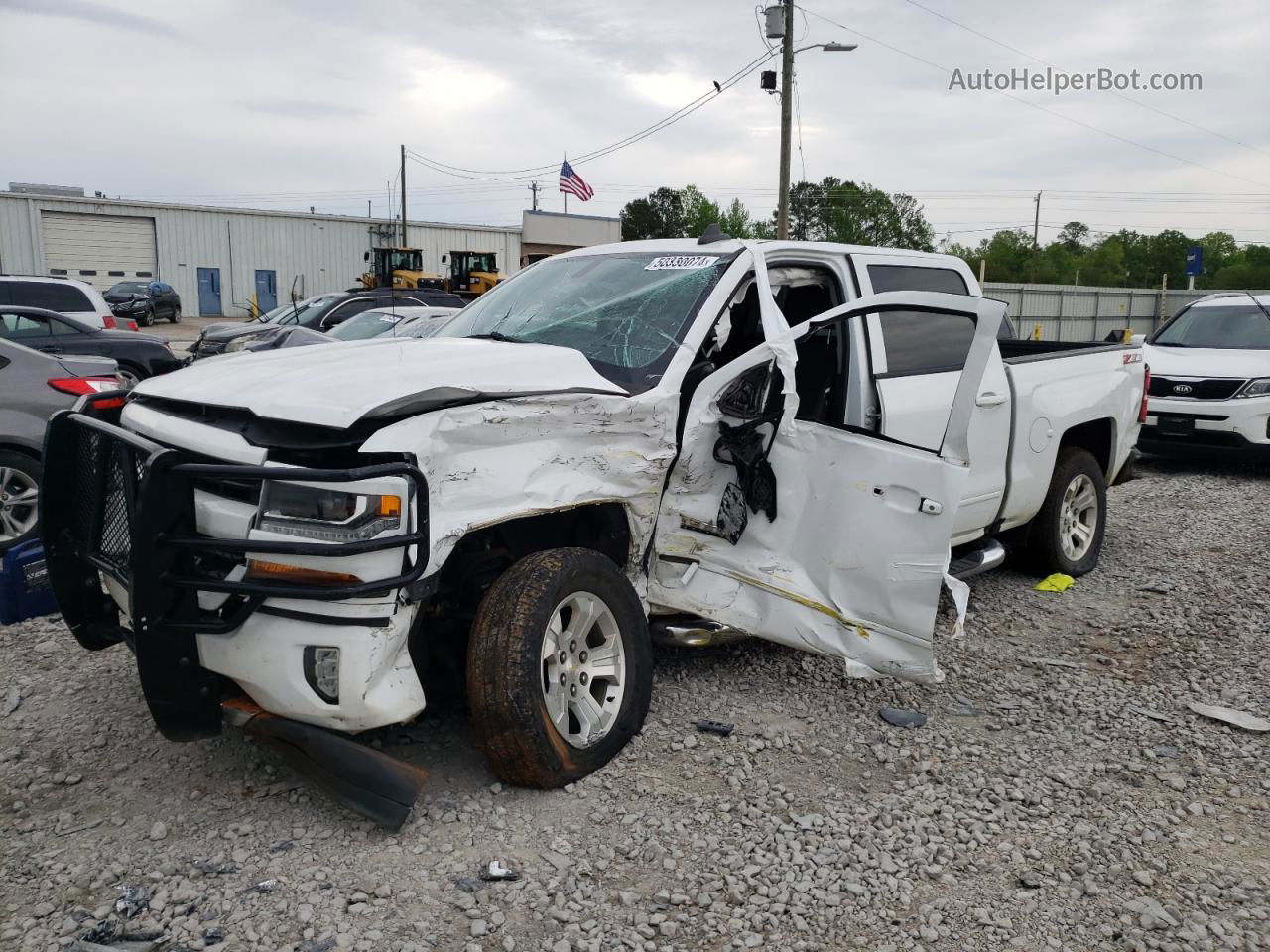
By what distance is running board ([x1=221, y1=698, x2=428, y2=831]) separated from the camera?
316 centimetres

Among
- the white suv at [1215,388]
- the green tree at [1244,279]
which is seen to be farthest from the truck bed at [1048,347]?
the green tree at [1244,279]

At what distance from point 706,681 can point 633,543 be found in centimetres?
97

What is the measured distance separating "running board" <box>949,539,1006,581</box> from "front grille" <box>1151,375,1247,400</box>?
619 centimetres

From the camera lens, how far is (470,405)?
3.30 meters

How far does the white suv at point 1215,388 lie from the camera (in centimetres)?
988

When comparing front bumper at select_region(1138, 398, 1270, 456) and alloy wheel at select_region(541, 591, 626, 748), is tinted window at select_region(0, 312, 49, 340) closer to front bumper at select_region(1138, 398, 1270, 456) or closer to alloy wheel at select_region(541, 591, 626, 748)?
alloy wheel at select_region(541, 591, 626, 748)

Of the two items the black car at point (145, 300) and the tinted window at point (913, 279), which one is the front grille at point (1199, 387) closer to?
the tinted window at point (913, 279)

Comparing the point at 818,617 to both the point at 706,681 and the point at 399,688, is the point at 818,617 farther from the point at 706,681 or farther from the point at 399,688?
the point at 399,688

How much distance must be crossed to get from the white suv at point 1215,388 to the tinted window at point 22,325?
1219 cm

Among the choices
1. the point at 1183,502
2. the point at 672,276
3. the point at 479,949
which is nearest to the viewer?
the point at 479,949

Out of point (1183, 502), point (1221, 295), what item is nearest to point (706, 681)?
point (1183, 502)

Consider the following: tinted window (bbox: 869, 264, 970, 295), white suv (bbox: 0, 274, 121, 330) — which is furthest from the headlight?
white suv (bbox: 0, 274, 121, 330)

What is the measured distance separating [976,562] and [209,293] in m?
50.7

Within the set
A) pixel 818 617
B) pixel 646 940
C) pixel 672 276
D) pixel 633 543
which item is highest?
pixel 672 276
